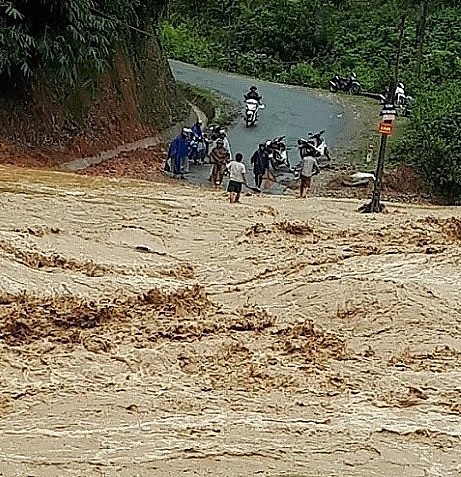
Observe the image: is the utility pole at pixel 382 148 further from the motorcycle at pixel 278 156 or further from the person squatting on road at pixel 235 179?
the motorcycle at pixel 278 156

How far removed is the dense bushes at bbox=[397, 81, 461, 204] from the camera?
22453mm

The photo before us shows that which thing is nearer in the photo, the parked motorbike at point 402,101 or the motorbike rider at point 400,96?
the parked motorbike at point 402,101

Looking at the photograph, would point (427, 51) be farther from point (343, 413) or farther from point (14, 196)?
point (343, 413)

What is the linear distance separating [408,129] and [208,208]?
13.0 meters

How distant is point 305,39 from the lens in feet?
135

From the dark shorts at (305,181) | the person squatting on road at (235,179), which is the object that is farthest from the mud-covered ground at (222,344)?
the dark shorts at (305,181)

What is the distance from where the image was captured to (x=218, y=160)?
19641 millimetres

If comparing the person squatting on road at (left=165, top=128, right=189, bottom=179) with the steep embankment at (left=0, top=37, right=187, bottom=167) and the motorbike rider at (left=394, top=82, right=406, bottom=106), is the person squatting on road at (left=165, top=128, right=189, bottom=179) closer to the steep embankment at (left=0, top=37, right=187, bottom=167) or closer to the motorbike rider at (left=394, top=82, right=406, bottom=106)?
the steep embankment at (left=0, top=37, right=187, bottom=167)


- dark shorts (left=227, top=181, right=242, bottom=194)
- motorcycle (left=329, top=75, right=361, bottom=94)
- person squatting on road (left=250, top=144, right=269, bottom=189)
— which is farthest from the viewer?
motorcycle (left=329, top=75, right=361, bottom=94)

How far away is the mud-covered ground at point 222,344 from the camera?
5754 mm

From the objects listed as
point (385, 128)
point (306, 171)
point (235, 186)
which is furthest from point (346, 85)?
point (385, 128)

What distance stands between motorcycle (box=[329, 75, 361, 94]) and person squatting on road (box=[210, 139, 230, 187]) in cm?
1682

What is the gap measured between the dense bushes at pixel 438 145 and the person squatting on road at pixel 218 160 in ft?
18.5

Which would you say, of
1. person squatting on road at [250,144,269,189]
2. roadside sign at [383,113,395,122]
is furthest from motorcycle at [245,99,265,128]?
roadside sign at [383,113,395,122]
